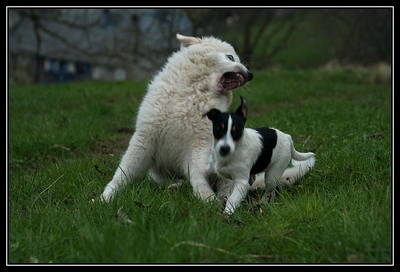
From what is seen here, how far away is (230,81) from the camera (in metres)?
5.03

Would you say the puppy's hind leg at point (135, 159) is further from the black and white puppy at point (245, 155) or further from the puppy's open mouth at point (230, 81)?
the puppy's open mouth at point (230, 81)

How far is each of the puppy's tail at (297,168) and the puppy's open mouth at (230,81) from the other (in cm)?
77

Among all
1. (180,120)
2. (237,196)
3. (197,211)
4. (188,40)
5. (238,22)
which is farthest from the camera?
(238,22)

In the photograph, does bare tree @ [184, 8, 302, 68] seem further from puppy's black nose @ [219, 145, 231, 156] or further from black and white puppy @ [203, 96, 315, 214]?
puppy's black nose @ [219, 145, 231, 156]

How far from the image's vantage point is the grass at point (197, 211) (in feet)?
10.5

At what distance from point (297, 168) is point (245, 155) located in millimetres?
909

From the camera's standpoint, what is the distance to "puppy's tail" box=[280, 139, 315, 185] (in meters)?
4.86

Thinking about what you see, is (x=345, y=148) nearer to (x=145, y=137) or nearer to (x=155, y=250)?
(x=145, y=137)

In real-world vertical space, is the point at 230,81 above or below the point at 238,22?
above

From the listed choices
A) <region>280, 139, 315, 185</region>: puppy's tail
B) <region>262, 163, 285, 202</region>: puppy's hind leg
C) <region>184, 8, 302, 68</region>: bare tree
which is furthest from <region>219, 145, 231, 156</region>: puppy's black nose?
<region>184, 8, 302, 68</region>: bare tree

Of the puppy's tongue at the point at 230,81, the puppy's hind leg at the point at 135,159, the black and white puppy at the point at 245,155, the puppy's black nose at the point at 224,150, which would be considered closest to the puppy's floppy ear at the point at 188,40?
the puppy's tongue at the point at 230,81

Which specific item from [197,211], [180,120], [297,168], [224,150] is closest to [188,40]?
[180,120]

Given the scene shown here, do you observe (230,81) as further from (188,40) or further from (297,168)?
(297,168)

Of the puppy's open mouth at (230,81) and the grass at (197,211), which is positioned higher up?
the puppy's open mouth at (230,81)
